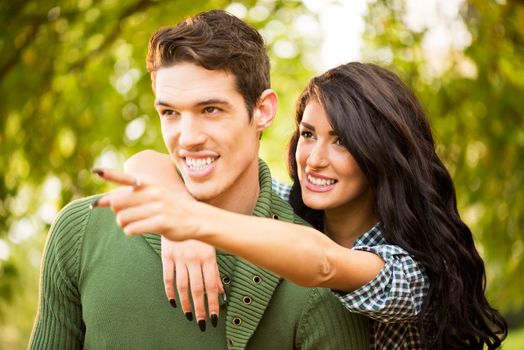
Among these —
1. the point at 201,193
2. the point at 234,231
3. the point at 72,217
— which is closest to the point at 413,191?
the point at 201,193

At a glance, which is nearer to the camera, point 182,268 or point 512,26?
point 182,268

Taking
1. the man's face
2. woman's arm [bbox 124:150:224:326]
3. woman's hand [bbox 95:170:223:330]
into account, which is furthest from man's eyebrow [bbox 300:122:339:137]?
woman's hand [bbox 95:170:223:330]

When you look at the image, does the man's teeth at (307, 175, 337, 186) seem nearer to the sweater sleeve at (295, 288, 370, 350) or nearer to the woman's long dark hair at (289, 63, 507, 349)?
the woman's long dark hair at (289, 63, 507, 349)

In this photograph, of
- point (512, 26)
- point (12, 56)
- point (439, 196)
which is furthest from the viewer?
point (512, 26)

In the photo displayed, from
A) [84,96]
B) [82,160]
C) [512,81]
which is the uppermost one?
[512,81]

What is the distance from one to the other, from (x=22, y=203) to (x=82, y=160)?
0.52 m

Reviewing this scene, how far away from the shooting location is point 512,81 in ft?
17.4

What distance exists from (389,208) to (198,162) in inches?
28.3

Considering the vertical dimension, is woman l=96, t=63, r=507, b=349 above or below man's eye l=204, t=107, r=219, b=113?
below

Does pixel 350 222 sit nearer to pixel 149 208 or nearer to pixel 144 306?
pixel 144 306

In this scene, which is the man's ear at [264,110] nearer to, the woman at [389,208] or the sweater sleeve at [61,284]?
the woman at [389,208]

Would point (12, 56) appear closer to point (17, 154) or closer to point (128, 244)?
point (17, 154)

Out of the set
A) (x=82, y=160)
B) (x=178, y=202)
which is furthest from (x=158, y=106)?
(x=82, y=160)

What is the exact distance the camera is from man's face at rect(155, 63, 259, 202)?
8.37 ft
